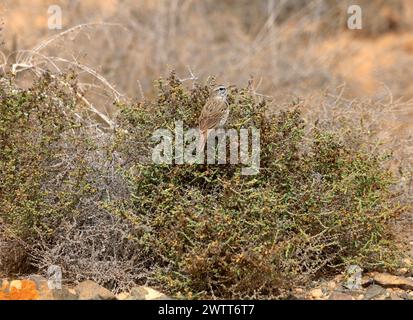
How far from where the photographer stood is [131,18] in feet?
32.1

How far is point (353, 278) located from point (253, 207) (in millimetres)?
816

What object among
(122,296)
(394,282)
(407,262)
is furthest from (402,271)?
(122,296)

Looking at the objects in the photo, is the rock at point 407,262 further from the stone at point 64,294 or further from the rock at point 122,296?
the stone at point 64,294

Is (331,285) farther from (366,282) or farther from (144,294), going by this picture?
(144,294)

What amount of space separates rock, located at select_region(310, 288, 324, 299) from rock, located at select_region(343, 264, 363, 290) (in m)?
0.17

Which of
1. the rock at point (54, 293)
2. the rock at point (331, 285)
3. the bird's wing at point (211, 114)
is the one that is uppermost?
the bird's wing at point (211, 114)

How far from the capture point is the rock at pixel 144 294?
4316 mm

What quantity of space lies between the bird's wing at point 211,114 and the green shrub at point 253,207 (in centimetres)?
13

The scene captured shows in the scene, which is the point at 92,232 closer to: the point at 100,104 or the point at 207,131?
the point at 207,131

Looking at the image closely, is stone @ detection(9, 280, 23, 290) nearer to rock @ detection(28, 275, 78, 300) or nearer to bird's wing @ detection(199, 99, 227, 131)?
rock @ detection(28, 275, 78, 300)

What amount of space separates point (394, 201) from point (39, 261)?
273 cm

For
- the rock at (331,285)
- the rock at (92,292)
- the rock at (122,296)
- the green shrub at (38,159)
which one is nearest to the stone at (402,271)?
the rock at (331,285)

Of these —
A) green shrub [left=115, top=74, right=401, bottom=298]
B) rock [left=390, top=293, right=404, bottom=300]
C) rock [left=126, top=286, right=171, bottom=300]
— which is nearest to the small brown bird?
green shrub [left=115, top=74, right=401, bottom=298]
